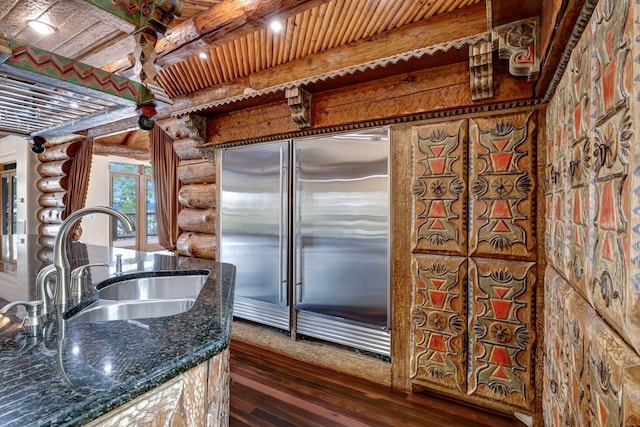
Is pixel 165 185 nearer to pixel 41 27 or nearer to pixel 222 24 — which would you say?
pixel 41 27

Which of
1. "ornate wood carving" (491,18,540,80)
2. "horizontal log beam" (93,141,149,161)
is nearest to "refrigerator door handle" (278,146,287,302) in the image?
"ornate wood carving" (491,18,540,80)

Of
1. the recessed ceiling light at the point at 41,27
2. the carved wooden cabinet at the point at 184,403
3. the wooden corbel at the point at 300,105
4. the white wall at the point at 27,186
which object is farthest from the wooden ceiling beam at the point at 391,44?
the white wall at the point at 27,186

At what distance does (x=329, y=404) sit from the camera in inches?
82.0

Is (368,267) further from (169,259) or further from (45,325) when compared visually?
(45,325)

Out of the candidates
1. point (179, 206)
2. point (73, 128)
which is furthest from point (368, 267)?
point (179, 206)

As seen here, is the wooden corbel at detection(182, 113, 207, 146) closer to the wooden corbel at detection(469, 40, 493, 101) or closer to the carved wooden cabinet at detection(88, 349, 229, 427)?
the wooden corbel at detection(469, 40, 493, 101)

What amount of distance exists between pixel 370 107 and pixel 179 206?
284 cm

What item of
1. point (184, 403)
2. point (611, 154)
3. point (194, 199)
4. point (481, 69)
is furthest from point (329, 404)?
point (194, 199)

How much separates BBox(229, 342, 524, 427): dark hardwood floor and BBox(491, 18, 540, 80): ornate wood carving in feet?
7.51

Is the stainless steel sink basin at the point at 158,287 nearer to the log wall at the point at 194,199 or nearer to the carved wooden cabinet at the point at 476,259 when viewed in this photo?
the log wall at the point at 194,199

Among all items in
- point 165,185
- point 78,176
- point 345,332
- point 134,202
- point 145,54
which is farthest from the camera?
point 134,202

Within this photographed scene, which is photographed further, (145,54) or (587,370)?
(145,54)

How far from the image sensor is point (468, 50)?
184cm

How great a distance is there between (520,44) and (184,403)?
91.3 inches
